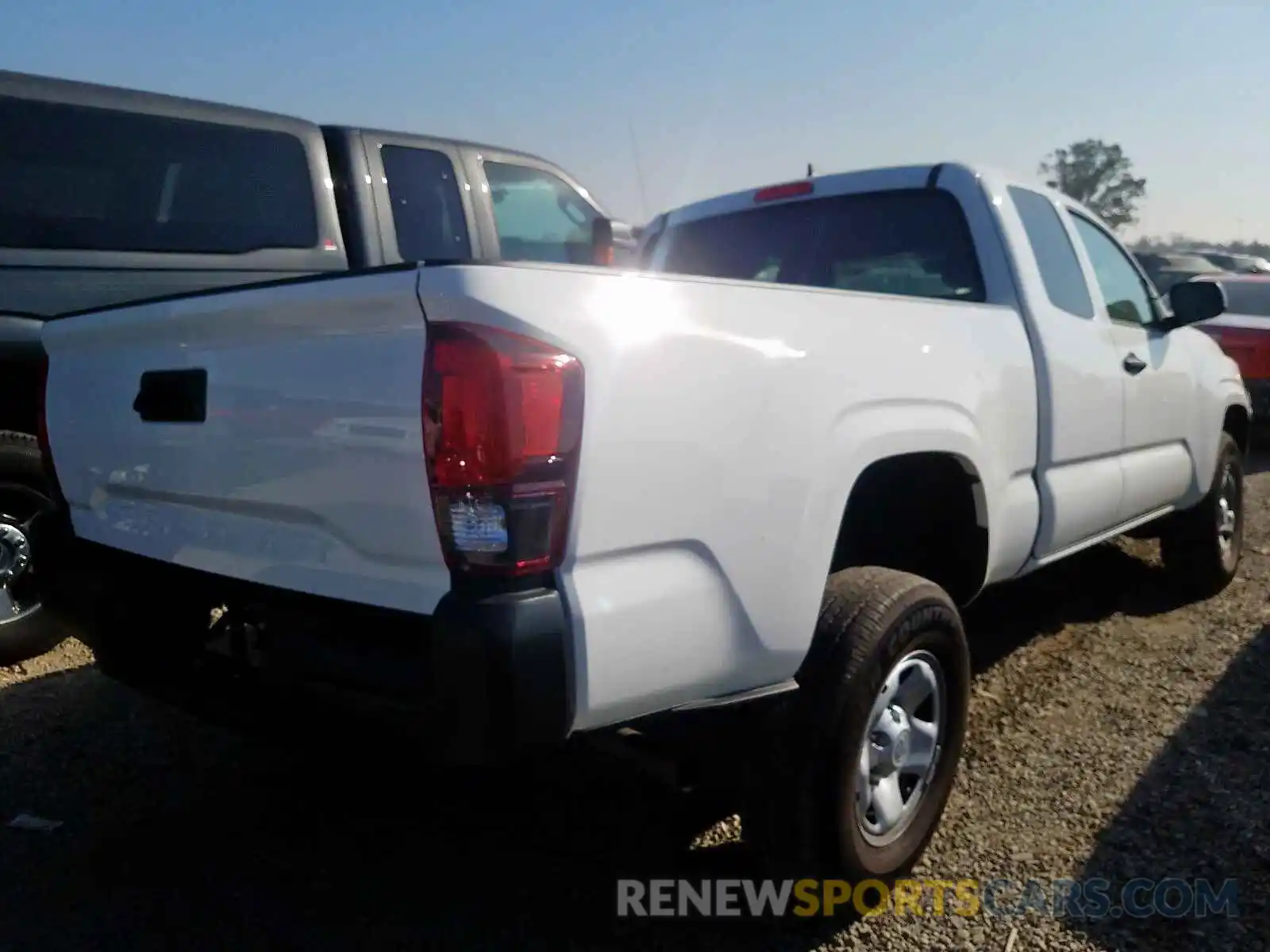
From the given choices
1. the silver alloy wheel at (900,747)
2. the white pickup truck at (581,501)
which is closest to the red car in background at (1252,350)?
the white pickup truck at (581,501)

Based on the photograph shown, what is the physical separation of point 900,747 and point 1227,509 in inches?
138

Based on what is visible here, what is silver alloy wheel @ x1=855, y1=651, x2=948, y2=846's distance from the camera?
2.63m

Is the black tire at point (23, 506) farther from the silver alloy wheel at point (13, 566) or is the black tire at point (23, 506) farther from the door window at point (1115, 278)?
the door window at point (1115, 278)

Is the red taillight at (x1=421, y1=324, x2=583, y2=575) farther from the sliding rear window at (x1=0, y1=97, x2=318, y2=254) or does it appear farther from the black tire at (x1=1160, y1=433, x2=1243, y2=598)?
the black tire at (x1=1160, y1=433, x2=1243, y2=598)

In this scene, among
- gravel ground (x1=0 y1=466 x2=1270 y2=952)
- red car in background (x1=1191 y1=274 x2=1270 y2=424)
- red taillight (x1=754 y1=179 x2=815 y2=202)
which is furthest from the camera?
red car in background (x1=1191 y1=274 x2=1270 y2=424)

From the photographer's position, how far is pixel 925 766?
9.22 ft

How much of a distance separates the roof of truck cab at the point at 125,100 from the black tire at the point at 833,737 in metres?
3.43

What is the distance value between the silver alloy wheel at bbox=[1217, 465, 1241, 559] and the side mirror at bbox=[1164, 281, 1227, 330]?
1075mm

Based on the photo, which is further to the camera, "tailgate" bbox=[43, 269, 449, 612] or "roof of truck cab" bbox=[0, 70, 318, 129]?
"roof of truck cab" bbox=[0, 70, 318, 129]

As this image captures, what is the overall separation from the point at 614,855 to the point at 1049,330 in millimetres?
2125

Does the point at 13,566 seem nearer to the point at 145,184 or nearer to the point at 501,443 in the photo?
the point at 145,184

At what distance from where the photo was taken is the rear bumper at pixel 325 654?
186 cm

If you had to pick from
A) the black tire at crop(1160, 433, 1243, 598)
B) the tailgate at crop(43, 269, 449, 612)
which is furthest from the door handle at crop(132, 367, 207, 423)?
the black tire at crop(1160, 433, 1243, 598)

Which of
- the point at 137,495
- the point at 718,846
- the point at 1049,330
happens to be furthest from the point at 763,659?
the point at 1049,330
